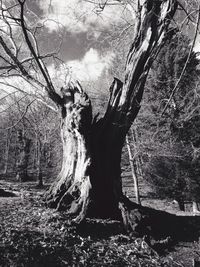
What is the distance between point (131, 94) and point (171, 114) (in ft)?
18.9

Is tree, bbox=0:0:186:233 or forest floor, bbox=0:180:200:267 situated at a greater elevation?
tree, bbox=0:0:186:233

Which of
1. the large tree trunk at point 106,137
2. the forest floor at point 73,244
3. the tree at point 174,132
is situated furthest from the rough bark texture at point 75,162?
the tree at point 174,132

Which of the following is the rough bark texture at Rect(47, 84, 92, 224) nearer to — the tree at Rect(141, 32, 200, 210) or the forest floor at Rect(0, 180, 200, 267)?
the forest floor at Rect(0, 180, 200, 267)

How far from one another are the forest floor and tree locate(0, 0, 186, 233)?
1.37ft

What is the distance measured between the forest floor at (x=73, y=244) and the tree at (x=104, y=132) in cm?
42

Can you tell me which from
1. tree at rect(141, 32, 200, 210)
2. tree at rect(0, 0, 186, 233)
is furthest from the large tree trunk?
tree at rect(141, 32, 200, 210)

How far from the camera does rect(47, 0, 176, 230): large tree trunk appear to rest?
464 cm

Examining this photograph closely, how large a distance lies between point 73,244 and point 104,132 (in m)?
2.63

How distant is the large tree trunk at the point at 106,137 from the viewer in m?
4.64

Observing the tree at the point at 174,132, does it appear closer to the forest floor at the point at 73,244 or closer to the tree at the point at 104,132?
the tree at the point at 104,132

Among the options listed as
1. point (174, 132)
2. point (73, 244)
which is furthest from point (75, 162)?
point (174, 132)

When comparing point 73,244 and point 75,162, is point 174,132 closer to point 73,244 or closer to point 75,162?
point 75,162

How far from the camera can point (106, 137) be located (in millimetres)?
5227

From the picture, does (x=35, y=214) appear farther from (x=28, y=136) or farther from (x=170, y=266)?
(x=28, y=136)
